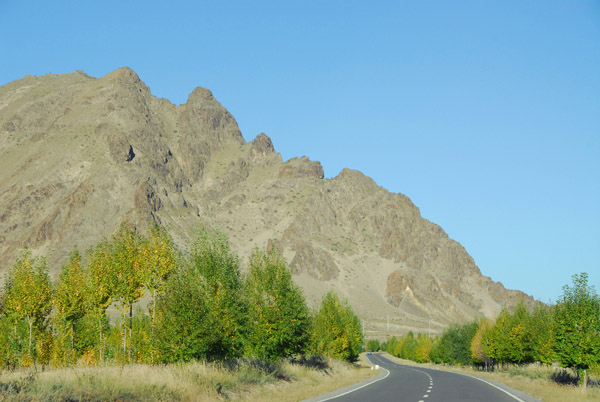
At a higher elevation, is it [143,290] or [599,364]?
[143,290]

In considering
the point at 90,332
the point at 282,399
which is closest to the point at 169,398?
the point at 282,399

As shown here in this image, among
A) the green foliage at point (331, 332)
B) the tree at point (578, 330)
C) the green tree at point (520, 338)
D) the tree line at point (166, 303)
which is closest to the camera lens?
the tree line at point (166, 303)

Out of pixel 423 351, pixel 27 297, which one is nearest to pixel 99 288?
pixel 27 297

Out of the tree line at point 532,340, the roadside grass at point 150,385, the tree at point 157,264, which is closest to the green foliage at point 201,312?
the roadside grass at point 150,385

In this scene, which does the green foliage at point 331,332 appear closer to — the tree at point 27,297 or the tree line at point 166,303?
the tree line at point 166,303

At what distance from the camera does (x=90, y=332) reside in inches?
2116

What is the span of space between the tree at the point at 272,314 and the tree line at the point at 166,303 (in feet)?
0.22

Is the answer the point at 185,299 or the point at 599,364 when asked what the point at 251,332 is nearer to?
the point at 185,299

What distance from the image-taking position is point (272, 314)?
131 feet

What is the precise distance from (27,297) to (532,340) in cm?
4968

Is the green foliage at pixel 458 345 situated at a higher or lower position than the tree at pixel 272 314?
lower

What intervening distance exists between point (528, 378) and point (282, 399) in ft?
99.6

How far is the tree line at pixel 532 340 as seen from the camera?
123 ft

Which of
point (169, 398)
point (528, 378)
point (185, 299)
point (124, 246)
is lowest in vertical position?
point (528, 378)
